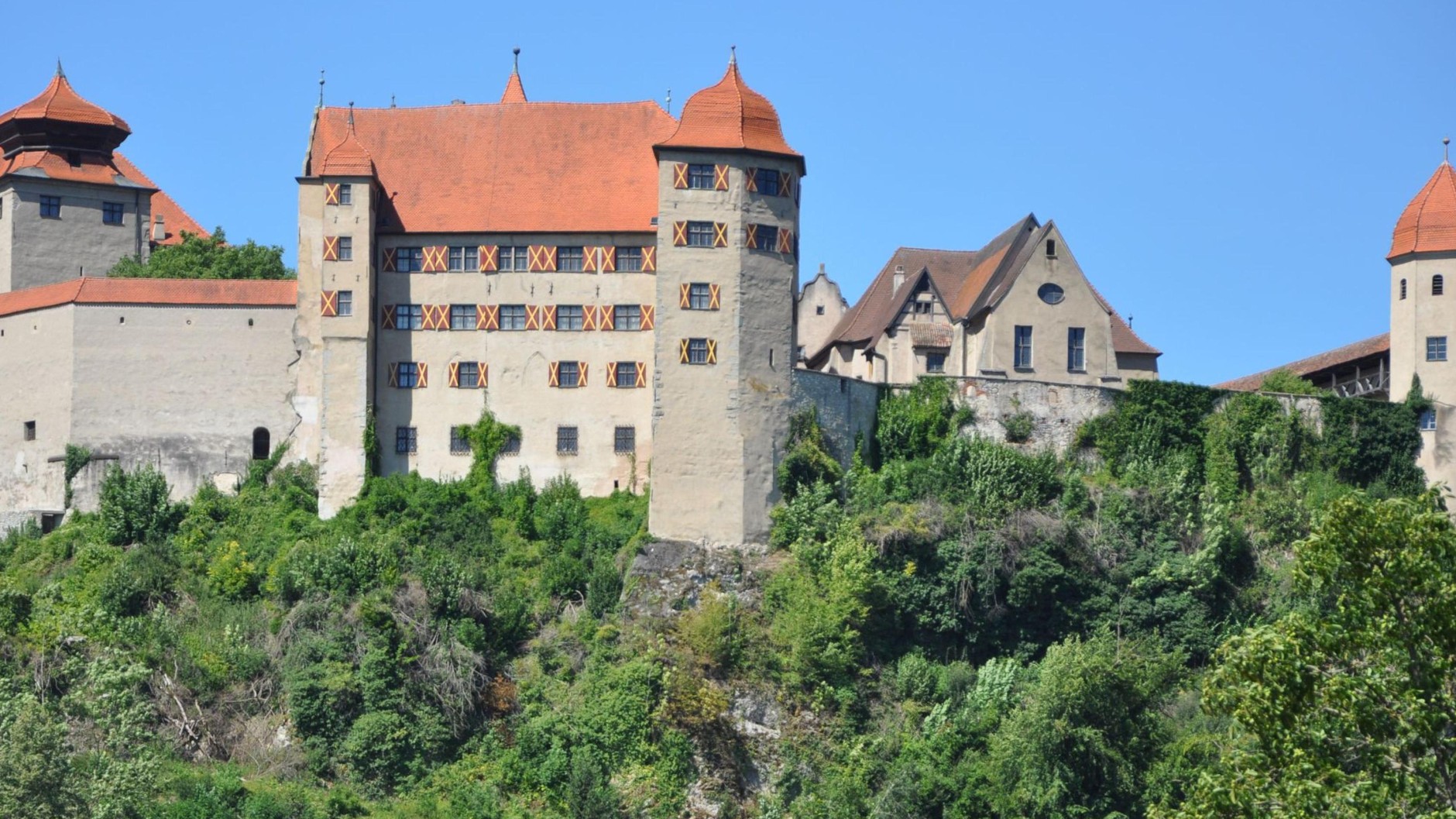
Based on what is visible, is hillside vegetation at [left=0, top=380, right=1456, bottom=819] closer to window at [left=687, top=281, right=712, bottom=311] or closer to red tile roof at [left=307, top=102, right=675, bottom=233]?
window at [left=687, top=281, right=712, bottom=311]

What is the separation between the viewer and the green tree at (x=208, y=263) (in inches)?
2749

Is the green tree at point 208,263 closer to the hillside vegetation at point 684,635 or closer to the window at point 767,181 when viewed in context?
the hillside vegetation at point 684,635

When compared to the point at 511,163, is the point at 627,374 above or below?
below

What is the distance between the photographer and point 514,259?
62125mm

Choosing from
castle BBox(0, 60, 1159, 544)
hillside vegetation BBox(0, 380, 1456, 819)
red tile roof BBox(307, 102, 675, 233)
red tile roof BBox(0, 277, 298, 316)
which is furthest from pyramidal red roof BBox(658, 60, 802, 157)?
red tile roof BBox(0, 277, 298, 316)

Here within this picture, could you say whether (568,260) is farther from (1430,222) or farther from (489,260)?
(1430,222)

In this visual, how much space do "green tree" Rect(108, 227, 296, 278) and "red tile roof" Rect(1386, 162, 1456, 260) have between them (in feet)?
103

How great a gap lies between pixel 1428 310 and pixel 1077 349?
9.48m

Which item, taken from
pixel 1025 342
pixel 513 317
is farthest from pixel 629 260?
pixel 1025 342

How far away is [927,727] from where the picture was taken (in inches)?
2138

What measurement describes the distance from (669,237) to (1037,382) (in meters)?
10.3

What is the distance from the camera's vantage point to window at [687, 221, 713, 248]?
59.0m

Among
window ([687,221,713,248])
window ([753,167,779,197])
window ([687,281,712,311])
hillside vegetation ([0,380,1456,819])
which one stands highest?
window ([753,167,779,197])

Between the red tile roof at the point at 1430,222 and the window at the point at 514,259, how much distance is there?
23.6m
